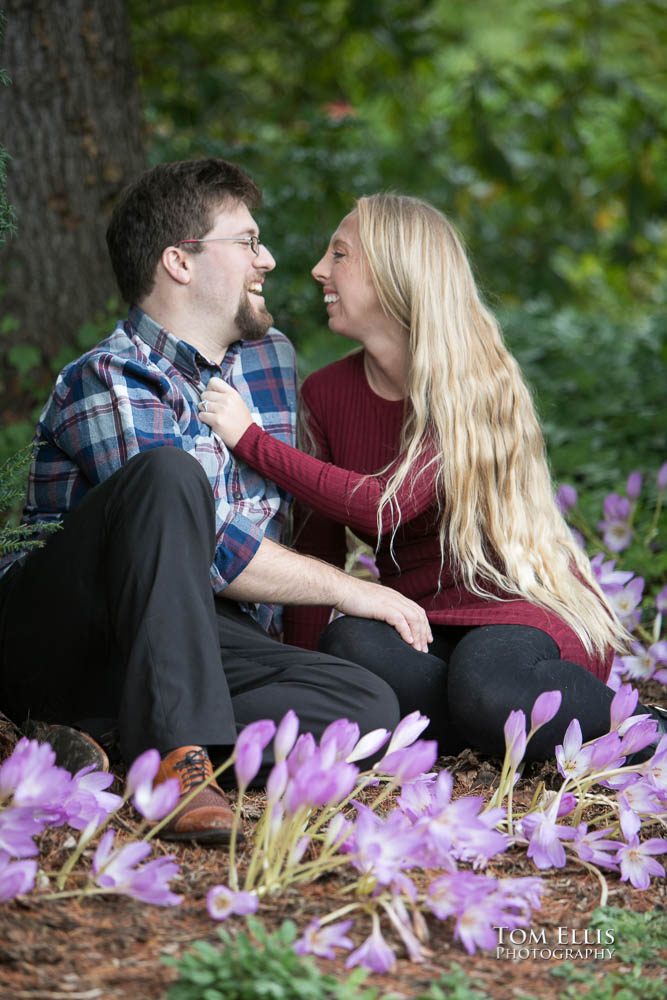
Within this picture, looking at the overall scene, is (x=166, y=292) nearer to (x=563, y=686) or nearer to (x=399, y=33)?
(x=563, y=686)

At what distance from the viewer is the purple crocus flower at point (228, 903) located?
5.99ft

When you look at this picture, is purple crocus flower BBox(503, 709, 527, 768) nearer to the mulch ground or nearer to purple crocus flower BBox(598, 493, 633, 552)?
the mulch ground

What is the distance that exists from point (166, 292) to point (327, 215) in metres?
2.18

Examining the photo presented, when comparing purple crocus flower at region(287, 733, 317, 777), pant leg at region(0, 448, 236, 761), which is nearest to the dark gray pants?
pant leg at region(0, 448, 236, 761)

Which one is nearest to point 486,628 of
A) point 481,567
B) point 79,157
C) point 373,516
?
point 481,567

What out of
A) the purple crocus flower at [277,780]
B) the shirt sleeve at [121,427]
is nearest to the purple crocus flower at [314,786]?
the purple crocus flower at [277,780]

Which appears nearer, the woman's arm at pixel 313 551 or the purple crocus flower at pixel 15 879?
the purple crocus flower at pixel 15 879

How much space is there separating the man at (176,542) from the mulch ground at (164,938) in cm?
23

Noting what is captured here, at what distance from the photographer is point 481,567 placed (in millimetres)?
2990

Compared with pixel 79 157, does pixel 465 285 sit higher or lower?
lower

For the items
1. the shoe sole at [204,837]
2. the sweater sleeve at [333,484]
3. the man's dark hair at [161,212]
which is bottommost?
the shoe sole at [204,837]

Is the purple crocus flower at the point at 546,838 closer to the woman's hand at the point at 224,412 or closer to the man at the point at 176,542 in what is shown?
the man at the point at 176,542

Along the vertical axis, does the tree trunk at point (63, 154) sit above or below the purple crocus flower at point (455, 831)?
above

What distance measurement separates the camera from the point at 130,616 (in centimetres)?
232
